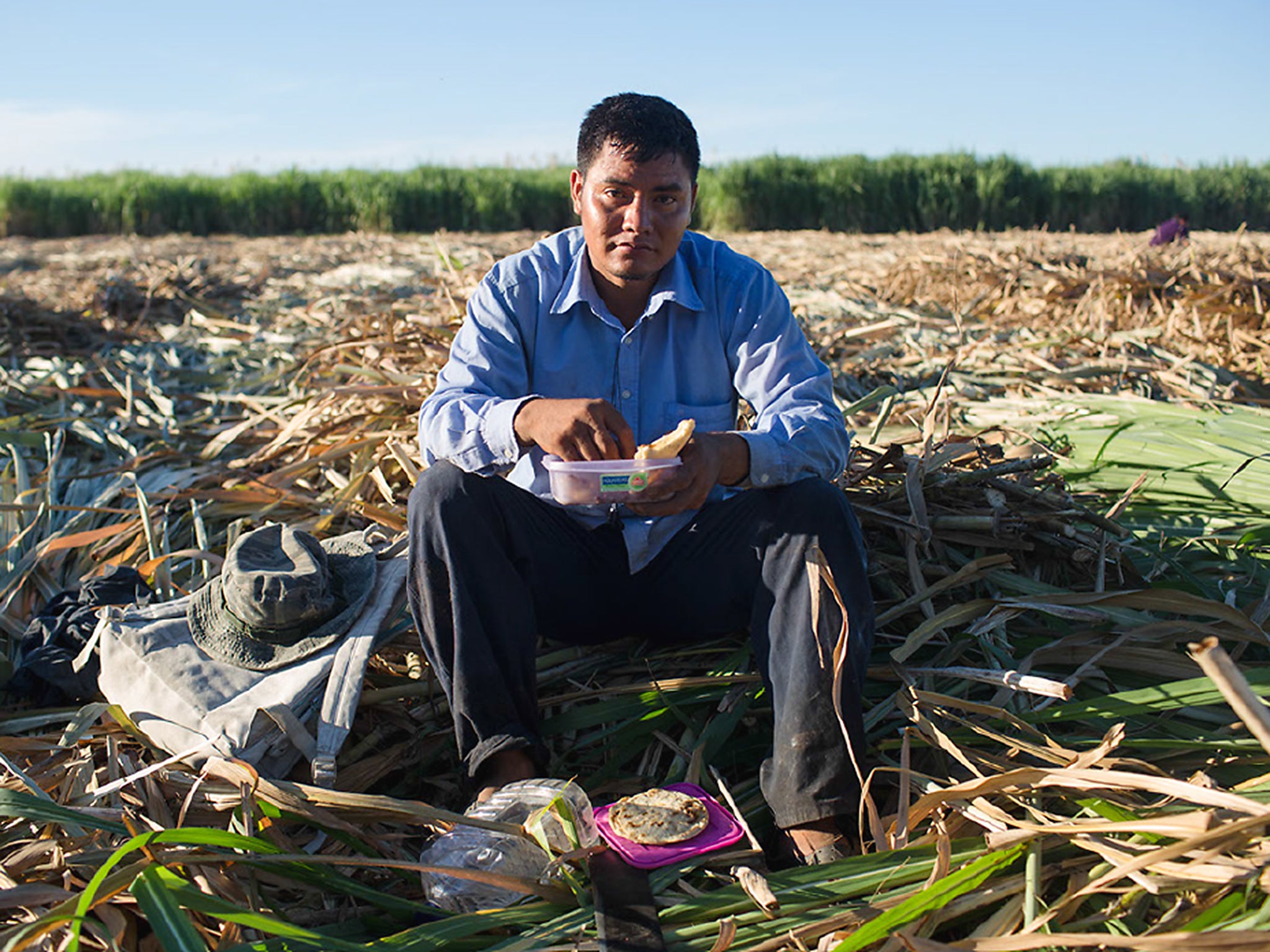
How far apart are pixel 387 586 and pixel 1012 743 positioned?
1275 mm

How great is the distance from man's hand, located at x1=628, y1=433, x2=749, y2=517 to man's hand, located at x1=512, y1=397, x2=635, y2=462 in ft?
0.32

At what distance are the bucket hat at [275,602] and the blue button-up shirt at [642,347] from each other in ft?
1.17

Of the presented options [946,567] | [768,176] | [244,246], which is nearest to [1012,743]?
[946,567]

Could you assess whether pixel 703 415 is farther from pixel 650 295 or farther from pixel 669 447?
pixel 669 447

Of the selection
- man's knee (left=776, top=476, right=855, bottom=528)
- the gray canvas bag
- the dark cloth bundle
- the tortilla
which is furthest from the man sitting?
the dark cloth bundle

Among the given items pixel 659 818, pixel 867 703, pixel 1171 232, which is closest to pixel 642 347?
pixel 867 703

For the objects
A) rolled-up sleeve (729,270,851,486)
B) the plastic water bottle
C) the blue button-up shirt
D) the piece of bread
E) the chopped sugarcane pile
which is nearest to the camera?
the chopped sugarcane pile

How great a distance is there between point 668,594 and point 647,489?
326mm

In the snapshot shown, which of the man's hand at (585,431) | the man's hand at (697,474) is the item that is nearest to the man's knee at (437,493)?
the man's hand at (585,431)

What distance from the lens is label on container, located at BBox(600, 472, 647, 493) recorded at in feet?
5.74

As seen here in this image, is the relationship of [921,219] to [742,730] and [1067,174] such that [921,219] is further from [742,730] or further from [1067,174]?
[742,730]

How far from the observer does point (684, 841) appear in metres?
1.63

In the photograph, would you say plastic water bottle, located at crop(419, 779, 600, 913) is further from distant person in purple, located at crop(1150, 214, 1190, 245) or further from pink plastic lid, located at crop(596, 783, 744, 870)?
distant person in purple, located at crop(1150, 214, 1190, 245)

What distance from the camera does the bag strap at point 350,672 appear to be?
1825 mm
